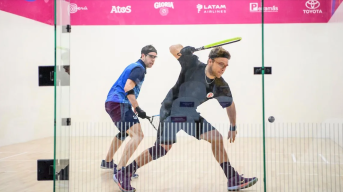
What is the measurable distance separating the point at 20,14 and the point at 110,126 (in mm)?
1131

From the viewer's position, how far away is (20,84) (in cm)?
255

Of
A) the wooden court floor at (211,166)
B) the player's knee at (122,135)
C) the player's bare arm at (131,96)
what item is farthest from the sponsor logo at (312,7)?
the player's knee at (122,135)

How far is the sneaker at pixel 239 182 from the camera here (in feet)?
6.87

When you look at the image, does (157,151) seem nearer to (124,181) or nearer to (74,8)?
(124,181)

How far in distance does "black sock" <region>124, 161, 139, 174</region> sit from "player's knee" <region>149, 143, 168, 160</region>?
4.9 inches

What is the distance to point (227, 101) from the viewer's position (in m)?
2.10

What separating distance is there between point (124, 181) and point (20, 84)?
3.82ft

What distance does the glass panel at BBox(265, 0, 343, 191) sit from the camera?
6.96 feet

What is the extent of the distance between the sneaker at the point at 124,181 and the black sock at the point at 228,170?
60 cm

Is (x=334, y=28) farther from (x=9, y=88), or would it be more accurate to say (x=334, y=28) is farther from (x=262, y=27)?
(x=9, y=88)

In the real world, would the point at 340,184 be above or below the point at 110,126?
below

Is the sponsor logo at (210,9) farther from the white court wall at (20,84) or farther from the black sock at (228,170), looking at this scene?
the white court wall at (20,84)

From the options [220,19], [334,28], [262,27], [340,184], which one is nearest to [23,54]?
[220,19]

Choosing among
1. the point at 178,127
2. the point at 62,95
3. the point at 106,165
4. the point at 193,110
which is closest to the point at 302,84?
the point at 193,110
